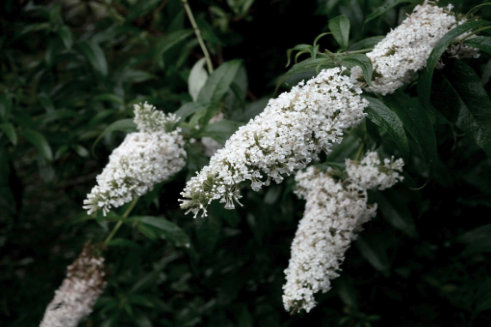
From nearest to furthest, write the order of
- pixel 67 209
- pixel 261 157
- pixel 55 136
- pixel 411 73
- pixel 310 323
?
pixel 261 157 → pixel 411 73 → pixel 55 136 → pixel 310 323 → pixel 67 209

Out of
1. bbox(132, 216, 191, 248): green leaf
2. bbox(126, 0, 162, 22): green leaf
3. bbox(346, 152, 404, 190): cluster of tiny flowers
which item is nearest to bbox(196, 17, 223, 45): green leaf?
bbox(126, 0, 162, 22): green leaf

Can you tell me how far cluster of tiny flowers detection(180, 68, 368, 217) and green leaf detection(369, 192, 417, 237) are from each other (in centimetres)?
76

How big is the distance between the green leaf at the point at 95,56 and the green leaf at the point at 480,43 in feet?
6.80

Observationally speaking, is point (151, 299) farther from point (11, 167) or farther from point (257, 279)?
point (11, 167)

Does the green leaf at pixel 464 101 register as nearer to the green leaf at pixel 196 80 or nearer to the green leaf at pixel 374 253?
the green leaf at pixel 374 253

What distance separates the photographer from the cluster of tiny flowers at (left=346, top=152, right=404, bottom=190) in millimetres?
1499

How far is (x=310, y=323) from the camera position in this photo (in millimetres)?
2652

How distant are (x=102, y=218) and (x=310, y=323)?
1684mm

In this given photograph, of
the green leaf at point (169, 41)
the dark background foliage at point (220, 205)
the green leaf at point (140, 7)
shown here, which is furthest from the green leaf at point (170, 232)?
the green leaf at point (140, 7)

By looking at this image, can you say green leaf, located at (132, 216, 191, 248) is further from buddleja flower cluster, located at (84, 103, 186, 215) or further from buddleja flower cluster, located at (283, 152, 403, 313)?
buddleja flower cluster, located at (283, 152, 403, 313)

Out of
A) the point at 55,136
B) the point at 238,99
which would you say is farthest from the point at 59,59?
the point at 238,99

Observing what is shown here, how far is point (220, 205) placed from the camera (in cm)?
190

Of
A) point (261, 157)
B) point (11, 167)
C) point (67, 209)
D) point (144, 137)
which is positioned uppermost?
point (261, 157)

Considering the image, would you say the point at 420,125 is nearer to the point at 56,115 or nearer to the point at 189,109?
the point at 189,109
